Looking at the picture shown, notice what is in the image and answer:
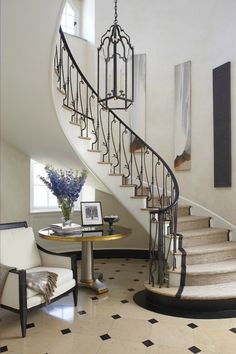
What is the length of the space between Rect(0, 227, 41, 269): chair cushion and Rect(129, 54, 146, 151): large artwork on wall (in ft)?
10.1

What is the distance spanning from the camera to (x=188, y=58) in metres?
5.34

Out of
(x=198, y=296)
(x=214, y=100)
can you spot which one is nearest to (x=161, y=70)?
(x=214, y=100)

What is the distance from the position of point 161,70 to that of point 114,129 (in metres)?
1.51

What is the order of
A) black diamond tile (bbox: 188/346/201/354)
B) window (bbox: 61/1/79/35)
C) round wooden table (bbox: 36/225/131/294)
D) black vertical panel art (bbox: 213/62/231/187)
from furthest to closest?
window (bbox: 61/1/79/35) < black vertical panel art (bbox: 213/62/231/187) < round wooden table (bbox: 36/225/131/294) < black diamond tile (bbox: 188/346/201/354)

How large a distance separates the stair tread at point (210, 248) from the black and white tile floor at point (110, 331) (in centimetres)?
92

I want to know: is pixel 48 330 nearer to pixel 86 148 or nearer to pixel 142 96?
pixel 86 148

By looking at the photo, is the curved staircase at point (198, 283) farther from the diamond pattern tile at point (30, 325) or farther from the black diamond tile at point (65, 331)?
the diamond pattern tile at point (30, 325)

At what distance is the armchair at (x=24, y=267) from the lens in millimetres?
2676

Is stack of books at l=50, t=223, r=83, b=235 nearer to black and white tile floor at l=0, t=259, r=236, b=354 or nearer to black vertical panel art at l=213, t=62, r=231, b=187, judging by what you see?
black and white tile floor at l=0, t=259, r=236, b=354

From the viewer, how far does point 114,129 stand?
5.95 m

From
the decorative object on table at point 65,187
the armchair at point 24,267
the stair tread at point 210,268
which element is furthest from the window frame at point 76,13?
the stair tread at point 210,268

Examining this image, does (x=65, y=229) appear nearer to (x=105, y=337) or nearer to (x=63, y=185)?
(x=63, y=185)

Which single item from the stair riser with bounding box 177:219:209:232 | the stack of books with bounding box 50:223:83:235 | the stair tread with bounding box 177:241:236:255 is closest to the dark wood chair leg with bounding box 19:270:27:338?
the stack of books with bounding box 50:223:83:235

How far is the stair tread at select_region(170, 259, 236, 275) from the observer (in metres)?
3.43
